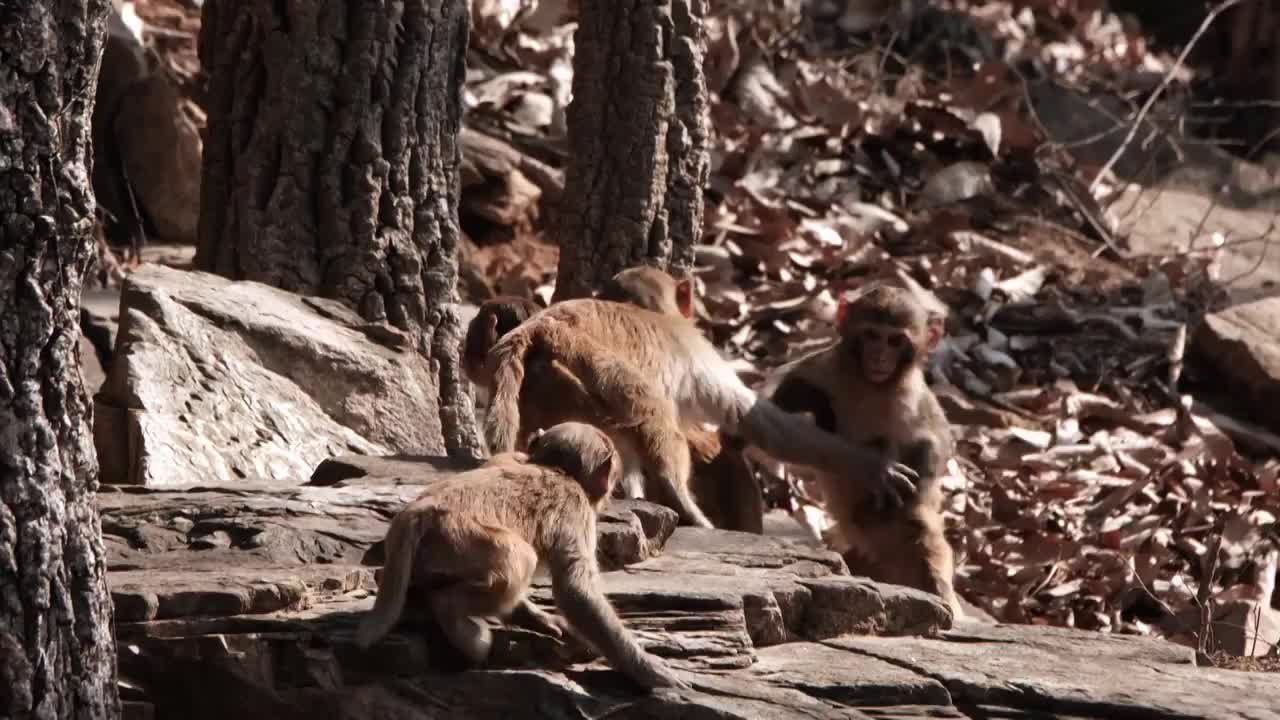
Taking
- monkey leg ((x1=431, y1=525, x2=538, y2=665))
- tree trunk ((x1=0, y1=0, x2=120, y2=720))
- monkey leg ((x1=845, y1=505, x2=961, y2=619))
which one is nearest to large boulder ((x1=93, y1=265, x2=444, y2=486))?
monkey leg ((x1=431, y1=525, x2=538, y2=665))

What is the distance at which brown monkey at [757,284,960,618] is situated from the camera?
8.19 m

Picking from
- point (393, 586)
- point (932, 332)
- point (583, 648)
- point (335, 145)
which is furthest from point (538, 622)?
point (335, 145)

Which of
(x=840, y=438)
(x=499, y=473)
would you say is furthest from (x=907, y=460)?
(x=499, y=473)

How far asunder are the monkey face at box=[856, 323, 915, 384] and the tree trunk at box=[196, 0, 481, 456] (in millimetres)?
2227

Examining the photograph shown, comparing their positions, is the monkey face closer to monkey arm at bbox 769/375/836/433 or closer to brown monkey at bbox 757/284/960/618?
brown monkey at bbox 757/284/960/618

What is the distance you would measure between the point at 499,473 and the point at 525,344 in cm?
178

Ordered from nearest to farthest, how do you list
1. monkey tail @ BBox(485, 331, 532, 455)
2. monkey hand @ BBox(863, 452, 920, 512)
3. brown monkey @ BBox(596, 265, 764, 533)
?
monkey tail @ BBox(485, 331, 532, 455)
monkey hand @ BBox(863, 452, 920, 512)
brown monkey @ BBox(596, 265, 764, 533)

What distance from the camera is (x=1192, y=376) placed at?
13648 millimetres

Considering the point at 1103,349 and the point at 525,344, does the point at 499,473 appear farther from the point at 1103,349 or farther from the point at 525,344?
the point at 1103,349

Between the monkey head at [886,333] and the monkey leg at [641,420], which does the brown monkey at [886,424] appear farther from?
the monkey leg at [641,420]

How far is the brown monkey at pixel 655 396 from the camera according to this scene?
7.31 m

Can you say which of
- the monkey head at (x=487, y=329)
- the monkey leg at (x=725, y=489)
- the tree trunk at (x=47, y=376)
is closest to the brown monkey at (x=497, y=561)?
the tree trunk at (x=47, y=376)

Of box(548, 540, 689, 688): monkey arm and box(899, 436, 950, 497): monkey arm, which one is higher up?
box(899, 436, 950, 497): monkey arm

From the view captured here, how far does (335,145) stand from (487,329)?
4.79 feet
